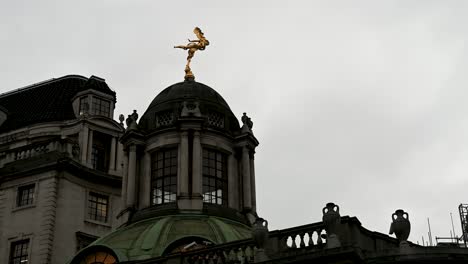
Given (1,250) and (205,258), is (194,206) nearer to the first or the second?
(205,258)

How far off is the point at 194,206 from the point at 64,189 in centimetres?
1363

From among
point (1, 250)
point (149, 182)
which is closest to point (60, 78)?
point (1, 250)

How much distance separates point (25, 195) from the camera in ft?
172

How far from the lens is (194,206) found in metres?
40.8

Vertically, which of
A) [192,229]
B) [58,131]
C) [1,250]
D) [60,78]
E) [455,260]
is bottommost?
[455,260]

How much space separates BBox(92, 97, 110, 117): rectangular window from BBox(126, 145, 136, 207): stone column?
14998 mm

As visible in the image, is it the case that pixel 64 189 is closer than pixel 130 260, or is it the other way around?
pixel 130 260

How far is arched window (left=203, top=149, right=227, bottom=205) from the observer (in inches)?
1678

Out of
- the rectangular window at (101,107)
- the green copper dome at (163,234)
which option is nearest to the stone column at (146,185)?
the green copper dome at (163,234)

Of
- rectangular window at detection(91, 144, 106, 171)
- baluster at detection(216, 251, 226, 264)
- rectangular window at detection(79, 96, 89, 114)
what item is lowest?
baluster at detection(216, 251, 226, 264)

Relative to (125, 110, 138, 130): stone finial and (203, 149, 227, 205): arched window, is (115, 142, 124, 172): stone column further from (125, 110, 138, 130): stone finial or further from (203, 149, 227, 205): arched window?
(203, 149, 227, 205): arched window

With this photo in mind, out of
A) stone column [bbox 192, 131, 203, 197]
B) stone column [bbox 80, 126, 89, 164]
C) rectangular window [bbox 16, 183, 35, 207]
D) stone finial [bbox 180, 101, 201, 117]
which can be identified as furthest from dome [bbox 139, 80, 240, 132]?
stone column [bbox 80, 126, 89, 164]

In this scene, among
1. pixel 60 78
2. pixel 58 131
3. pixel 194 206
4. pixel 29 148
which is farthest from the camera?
pixel 60 78

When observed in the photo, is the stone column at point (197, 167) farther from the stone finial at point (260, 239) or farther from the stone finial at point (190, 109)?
the stone finial at point (260, 239)
